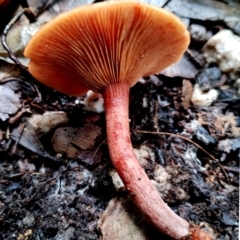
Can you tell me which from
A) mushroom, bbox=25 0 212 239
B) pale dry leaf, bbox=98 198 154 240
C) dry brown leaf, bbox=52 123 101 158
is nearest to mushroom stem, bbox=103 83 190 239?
mushroom, bbox=25 0 212 239

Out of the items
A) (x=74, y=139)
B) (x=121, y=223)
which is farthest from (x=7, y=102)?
(x=121, y=223)

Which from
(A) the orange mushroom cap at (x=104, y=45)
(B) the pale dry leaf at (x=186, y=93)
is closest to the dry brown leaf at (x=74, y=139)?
(A) the orange mushroom cap at (x=104, y=45)

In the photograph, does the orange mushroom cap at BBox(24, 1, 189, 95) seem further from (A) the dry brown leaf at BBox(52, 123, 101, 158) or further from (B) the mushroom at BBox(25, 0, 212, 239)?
(A) the dry brown leaf at BBox(52, 123, 101, 158)

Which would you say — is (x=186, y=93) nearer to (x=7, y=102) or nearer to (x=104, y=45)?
(x=104, y=45)

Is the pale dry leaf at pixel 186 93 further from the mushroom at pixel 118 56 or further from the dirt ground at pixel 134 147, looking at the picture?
the mushroom at pixel 118 56

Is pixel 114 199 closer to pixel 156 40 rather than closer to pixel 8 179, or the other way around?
pixel 8 179

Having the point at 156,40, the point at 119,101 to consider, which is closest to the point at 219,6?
the point at 156,40
